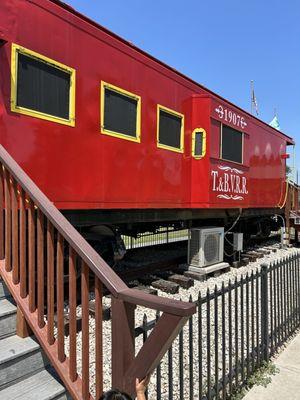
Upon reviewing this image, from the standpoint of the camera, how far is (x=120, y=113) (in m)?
5.52

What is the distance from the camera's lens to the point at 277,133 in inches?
454

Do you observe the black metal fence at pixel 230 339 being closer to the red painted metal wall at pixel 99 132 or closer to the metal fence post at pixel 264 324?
the metal fence post at pixel 264 324

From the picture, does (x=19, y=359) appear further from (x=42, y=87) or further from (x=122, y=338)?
(x=42, y=87)

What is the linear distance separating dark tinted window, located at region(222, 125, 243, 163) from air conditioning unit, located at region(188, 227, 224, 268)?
1.57 meters

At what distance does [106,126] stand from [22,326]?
316 centimetres

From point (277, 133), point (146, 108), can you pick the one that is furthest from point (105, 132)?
point (277, 133)

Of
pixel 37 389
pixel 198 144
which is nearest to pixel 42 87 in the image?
pixel 37 389

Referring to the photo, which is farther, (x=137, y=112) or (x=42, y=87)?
(x=137, y=112)

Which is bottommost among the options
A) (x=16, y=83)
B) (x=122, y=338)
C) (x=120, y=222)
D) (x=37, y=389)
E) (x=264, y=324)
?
(x=264, y=324)

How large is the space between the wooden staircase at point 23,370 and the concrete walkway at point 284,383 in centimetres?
185

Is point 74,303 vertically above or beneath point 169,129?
beneath

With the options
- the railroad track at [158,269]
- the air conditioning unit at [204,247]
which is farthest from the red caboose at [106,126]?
the railroad track at [158,269]

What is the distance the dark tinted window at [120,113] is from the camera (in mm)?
5293

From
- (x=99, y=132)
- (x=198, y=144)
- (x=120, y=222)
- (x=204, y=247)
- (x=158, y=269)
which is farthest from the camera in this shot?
(x=204, y=247)
